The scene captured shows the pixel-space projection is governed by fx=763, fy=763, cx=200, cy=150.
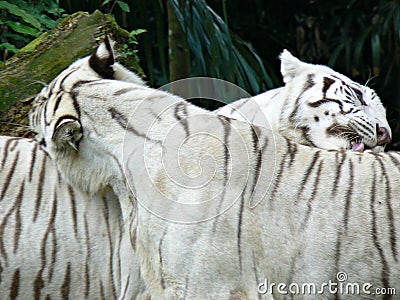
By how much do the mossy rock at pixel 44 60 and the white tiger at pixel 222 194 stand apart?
808 mm

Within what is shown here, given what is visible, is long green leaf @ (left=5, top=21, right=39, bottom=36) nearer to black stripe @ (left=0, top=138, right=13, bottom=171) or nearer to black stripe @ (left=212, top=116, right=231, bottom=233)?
black stripe @ (left=0, top=138, right=13, bottom=171)

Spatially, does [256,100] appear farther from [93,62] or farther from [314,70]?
[93,62]

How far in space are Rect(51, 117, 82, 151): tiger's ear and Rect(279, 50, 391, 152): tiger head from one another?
848 millimetres

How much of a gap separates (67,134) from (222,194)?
0.51 m

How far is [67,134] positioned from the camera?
2262mm

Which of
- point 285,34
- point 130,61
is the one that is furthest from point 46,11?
point 285,34

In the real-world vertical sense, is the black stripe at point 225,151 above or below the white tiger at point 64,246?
above

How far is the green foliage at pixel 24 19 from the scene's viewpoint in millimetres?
3484

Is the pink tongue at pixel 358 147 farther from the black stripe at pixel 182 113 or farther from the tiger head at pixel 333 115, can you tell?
the black stripe at pixel 182 113

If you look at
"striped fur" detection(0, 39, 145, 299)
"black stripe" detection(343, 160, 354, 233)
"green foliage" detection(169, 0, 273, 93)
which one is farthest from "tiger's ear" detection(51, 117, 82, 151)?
"green foliage" detection(169, 0, 273, 93)

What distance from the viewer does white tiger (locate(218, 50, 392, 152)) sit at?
273cm

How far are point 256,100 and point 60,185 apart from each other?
904mm

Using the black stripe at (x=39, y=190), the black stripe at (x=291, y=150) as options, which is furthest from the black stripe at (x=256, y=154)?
the black stripe at (x=39, y=190)

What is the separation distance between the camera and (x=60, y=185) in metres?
2.49
